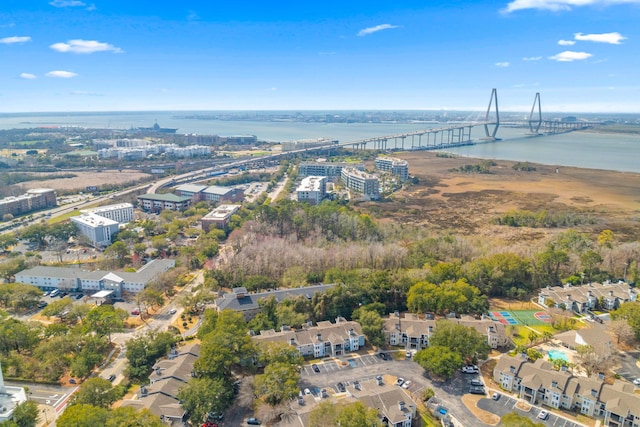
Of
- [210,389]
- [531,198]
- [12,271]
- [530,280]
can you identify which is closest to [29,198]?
[12,271]

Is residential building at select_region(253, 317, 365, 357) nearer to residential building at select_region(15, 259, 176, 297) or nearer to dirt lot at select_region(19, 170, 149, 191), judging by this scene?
residential building at select_region(15, 259, 176, 297)

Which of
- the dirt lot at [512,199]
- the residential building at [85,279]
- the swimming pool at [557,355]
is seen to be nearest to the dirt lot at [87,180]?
the residential building at [85,279]

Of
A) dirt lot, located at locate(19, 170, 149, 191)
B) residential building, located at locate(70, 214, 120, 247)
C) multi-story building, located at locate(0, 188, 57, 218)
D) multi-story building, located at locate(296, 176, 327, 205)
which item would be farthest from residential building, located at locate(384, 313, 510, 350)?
dirt lot, located at locate(19, 170, 149, 191)

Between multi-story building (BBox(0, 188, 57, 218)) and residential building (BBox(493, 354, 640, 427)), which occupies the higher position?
multi-story building (BBox(0, 188, 57, 218))

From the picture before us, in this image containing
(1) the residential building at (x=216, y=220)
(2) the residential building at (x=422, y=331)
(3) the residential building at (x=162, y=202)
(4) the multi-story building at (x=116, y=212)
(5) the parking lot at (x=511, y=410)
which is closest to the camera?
(5) the parking lot at (x=511, y=410)

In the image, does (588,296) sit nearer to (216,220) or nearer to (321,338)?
(321,338)

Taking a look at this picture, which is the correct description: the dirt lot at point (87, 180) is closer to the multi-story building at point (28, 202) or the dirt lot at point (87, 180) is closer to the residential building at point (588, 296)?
the multi-story building at point (28, 202)

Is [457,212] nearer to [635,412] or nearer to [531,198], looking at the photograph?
[531,198]
